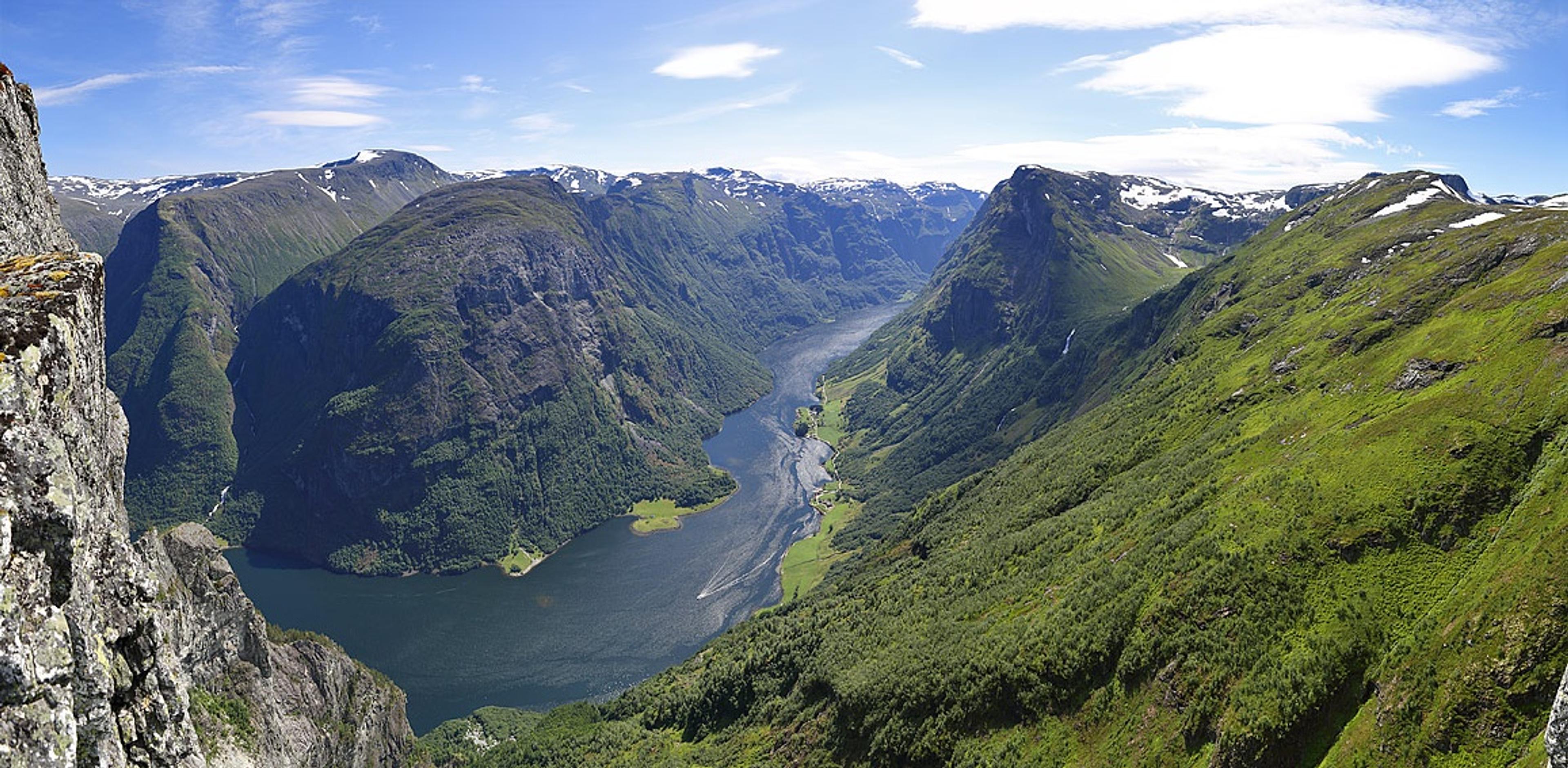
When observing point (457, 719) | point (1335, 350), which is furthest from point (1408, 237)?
point (457, 719)

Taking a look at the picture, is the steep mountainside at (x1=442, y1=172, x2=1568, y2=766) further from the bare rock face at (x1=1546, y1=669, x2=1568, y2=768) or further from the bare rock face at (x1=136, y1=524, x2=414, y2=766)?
the bare rock face at (x1=136, y1=524, x2=414, y2=766)

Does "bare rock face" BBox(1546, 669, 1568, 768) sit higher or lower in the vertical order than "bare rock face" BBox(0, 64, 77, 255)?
lower

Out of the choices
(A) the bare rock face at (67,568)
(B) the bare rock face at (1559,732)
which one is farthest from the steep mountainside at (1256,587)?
(A) the bare rock face at (67,568)

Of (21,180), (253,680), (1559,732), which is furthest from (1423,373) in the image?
(253,680)

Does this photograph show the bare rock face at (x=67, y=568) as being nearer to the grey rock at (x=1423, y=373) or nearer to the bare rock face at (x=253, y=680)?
the bare rock face at (x=253, y=680)

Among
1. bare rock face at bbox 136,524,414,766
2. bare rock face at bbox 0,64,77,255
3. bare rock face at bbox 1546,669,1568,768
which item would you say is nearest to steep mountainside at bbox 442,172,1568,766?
bare rock face at bbox 1546,669,1568,768
